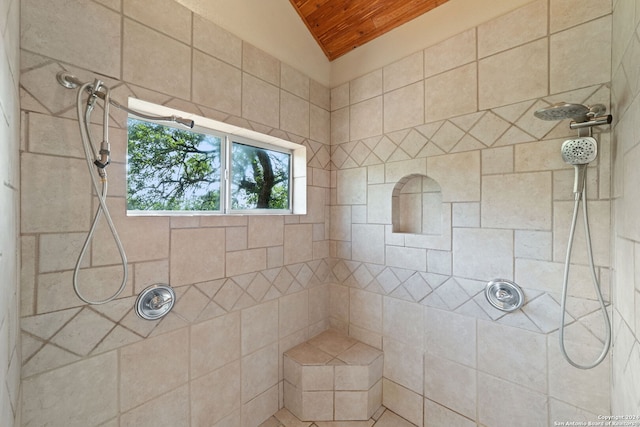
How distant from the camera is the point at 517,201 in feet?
4.31

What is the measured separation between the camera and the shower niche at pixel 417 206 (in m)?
1.71

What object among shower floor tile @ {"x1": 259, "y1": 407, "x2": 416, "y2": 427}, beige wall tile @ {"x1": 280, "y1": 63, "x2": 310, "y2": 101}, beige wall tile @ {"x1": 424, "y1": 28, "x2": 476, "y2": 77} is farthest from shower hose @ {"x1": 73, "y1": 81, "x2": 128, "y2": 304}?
beige wall tile @ {"x1": 424, "y1": 28, "x2": 476, "y2": 77}

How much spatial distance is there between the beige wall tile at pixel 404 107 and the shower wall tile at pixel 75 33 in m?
1.53

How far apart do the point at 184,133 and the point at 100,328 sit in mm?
1057

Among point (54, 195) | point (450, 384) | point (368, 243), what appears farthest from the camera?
point (368, 243)

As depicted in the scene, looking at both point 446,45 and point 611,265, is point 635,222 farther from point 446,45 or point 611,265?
point 446,45

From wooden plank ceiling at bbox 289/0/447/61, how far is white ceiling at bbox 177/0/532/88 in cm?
4

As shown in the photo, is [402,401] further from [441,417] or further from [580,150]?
[580,150]

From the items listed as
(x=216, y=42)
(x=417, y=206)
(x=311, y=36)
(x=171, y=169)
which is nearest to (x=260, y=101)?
(x=216, y=42)

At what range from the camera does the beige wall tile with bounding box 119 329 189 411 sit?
1143 mm

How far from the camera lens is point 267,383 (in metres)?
1.68

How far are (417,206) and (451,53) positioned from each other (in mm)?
964

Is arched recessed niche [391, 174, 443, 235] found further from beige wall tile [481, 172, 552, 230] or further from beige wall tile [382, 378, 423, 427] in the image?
beige wall tile [382, 378, 423, 427]

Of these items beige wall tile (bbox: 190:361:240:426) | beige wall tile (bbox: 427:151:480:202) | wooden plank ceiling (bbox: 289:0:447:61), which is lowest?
beige wall tile (bbox: 190:361:240:426)
